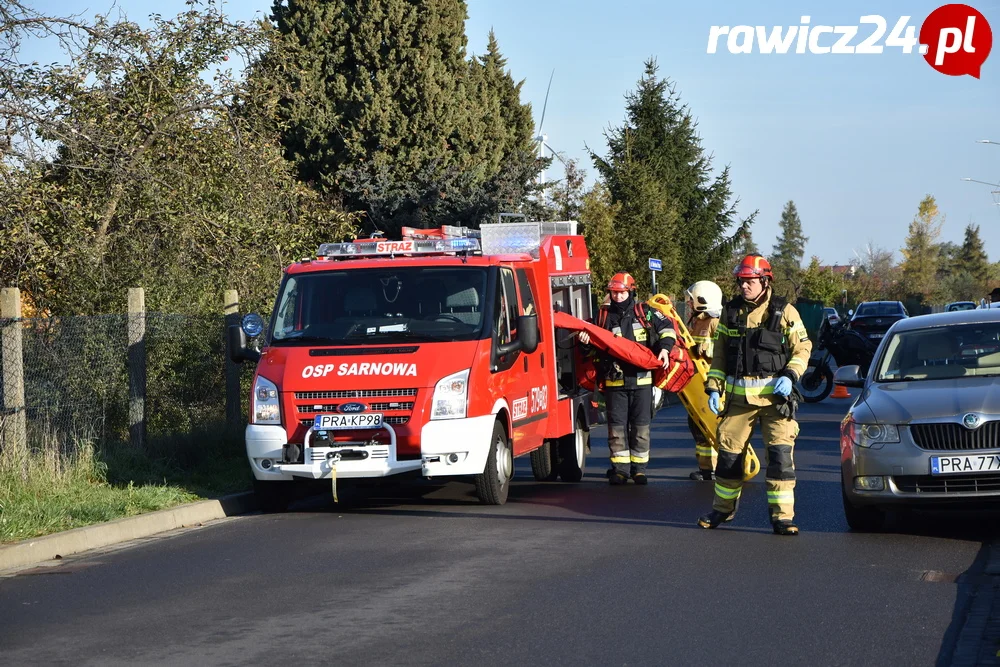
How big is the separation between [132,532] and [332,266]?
3.01 m

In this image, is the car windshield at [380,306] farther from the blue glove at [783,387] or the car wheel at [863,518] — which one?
the car wheel at [863,518]

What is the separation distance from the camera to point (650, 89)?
4862cm

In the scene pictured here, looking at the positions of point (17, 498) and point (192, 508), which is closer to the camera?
point (17, 498)

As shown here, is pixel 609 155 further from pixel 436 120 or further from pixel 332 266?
pixel 332 266

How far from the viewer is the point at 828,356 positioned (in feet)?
84.3

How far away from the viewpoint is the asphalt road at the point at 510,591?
6504 millimetres

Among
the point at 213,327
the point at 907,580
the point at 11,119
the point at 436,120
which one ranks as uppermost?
the point at 436,120

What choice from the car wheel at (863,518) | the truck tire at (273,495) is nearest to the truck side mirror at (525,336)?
the truck tire at (273,495)

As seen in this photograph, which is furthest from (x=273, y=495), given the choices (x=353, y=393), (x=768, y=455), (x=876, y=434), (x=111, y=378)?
(x=876, y=434)

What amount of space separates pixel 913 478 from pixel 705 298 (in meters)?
4.41

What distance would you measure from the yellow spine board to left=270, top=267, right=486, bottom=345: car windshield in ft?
8.02

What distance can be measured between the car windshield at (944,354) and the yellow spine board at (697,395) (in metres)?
2.80

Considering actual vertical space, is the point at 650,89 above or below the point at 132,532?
above

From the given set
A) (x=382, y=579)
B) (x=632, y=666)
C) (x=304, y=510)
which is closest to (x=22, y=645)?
(x=382, y=579)
